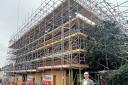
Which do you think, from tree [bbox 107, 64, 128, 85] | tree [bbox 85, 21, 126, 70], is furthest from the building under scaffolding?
tree [bbox 107, 64, 128, 85]

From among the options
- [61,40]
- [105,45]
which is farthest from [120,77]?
[61,40]

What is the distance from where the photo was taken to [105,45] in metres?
15.4

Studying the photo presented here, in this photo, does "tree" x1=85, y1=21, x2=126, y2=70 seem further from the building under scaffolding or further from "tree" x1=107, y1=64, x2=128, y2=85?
"tree" x1=107, y1=64, x2=128, y2=85

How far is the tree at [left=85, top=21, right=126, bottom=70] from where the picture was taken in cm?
1543

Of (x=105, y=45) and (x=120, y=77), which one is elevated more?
(x=105, y=45)

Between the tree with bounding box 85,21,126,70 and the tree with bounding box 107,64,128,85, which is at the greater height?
the tree with bounding box 85,21,126,70

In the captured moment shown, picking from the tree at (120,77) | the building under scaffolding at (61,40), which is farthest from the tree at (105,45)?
the tree at (120,77)

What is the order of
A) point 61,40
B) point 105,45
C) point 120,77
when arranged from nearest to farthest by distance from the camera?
1. point 120,77
2. point 105,45
3. point 61,40

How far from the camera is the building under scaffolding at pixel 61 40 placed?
1653cm

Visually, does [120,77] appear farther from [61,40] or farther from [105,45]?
[61,40]

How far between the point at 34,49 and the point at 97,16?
986 cm

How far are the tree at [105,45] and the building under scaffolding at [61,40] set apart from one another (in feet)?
1.98

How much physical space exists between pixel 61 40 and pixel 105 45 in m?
3.62

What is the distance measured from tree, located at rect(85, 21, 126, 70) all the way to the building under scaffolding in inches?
23.8
